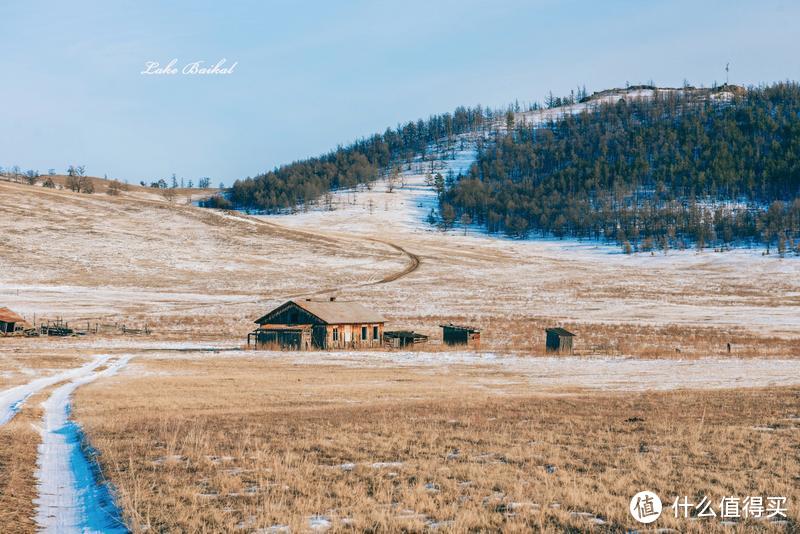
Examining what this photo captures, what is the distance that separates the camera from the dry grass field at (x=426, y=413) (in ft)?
38.4

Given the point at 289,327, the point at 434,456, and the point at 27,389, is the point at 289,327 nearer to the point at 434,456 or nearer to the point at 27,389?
A: the point at 27,389

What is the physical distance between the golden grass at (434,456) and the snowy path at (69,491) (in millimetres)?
364

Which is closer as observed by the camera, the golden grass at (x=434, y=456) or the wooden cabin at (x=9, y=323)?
the golden grass at (x=434, y=456)

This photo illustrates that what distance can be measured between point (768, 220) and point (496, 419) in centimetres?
19034

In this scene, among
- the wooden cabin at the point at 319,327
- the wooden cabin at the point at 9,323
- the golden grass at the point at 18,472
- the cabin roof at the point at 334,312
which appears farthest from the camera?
the wooden cabin at the point at 9,323

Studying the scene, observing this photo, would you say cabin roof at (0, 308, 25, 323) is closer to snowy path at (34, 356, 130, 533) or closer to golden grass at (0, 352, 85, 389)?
golden grass at (0, 352, 85, 389)

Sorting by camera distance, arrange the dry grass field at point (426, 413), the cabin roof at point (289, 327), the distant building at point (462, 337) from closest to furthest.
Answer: the dry grass field at point (426, 413), the distant building at point (462, 337), the cabin roof at point (289, 327)

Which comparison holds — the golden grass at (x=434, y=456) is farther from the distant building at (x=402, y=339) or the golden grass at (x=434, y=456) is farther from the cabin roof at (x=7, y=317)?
the cabin roof at (x=7, y=317)

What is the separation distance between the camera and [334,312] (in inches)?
2368

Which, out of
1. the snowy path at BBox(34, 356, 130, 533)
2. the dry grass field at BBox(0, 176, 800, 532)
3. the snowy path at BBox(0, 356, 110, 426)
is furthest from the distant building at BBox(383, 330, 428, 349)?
the snowy path at BBox(34, 356, 130, 533)

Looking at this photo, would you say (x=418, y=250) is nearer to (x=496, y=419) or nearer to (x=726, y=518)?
(x=496, y=419)

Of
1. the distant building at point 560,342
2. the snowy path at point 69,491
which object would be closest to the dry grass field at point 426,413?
the snowy path at point 69,491

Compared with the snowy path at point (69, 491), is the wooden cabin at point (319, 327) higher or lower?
lower

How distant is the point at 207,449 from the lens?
16.2m
